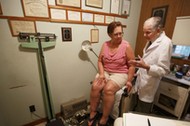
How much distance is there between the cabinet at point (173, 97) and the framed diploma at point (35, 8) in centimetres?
186

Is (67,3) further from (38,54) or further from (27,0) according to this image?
(38,54)

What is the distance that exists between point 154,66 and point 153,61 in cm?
10

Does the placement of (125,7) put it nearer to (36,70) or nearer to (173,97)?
(173,97)

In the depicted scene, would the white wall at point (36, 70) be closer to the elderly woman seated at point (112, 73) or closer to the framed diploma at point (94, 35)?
the framed diploma at point (94, 35)

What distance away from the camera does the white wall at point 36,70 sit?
3.94 feet

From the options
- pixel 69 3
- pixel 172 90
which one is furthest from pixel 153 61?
pixel 69 3

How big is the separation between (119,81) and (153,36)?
0.65 meters

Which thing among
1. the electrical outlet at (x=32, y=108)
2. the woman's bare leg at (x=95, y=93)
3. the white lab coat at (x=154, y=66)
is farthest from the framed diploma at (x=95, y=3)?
the electrical outlet at (x=32, y=108)

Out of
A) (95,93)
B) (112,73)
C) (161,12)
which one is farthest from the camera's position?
(161,12)

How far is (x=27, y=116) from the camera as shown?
1498 mm

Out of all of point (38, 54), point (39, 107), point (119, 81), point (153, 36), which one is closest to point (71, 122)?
point (39, 107)

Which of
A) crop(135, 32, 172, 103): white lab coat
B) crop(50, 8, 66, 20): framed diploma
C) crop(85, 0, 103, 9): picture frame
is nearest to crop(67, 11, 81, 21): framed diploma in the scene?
crop(50, 8, 66, 20): framed diploma

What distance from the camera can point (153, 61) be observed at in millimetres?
1206

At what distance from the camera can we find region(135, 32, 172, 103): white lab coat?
1.10 meters
